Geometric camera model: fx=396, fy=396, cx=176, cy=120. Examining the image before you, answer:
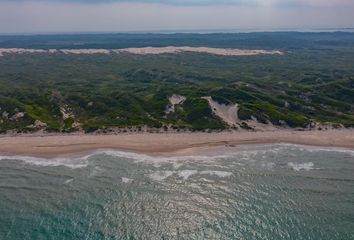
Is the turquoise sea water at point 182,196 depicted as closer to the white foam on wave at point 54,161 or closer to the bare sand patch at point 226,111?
the white foam on wave at point 54,161

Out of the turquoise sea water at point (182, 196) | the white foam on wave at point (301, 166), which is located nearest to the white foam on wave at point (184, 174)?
the turquoise sea water at point (182, 196)

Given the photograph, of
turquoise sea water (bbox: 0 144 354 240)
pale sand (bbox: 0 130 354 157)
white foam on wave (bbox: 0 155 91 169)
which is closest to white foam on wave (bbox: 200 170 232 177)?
turquoise sea water (bbox: 0 144 354 240)

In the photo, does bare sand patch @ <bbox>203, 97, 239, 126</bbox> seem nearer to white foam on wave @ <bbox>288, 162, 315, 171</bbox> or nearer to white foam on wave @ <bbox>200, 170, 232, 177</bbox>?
white foam on wave @ <bbox>288, 162, 315, 171</bbox>

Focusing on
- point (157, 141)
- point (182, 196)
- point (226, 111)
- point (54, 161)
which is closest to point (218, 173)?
point (182, 196)

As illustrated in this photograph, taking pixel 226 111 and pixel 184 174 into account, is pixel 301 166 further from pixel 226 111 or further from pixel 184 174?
pixel 226 111

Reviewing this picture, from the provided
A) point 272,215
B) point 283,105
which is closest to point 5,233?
point 272,215

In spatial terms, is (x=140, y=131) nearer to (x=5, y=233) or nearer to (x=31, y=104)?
(x=31, y=104)
